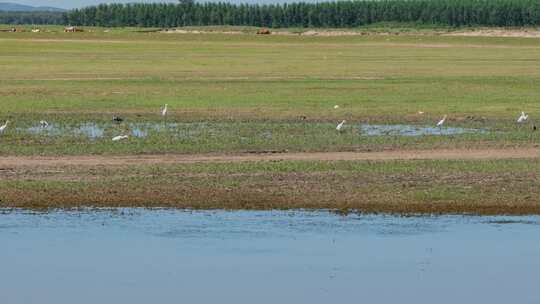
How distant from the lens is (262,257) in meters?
14.9

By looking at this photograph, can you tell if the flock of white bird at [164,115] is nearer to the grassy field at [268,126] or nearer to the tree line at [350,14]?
the grassy field at [268,126]

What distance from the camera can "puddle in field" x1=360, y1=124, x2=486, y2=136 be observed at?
27.0 meters

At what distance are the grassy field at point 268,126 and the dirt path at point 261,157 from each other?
0.55 m

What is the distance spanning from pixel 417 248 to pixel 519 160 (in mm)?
7572

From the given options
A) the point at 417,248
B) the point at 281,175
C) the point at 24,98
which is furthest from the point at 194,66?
the point at 417,248

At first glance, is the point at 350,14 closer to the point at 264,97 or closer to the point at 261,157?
the point at 264,97

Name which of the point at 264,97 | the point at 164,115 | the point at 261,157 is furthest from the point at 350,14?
the point at 261,157

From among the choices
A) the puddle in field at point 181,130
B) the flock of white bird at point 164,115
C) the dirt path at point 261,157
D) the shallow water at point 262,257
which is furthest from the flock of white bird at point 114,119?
the shallow water at point 262,257

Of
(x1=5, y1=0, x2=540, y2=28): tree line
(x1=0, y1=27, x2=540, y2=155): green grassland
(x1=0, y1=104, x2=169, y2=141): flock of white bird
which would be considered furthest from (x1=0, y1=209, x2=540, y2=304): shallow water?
(x1=5, y1=0, x2=540, y2=28): tree line

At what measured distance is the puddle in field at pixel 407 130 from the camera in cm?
2698

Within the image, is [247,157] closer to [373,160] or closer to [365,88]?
[373,160]

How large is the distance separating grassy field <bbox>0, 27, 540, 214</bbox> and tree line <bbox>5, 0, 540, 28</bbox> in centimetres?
10532

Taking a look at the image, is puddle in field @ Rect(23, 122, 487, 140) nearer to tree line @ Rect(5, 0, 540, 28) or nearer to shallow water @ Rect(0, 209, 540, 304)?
shallow water @ Rect(0, 209, 540, 304)

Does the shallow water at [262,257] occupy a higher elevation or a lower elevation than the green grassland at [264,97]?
higher
